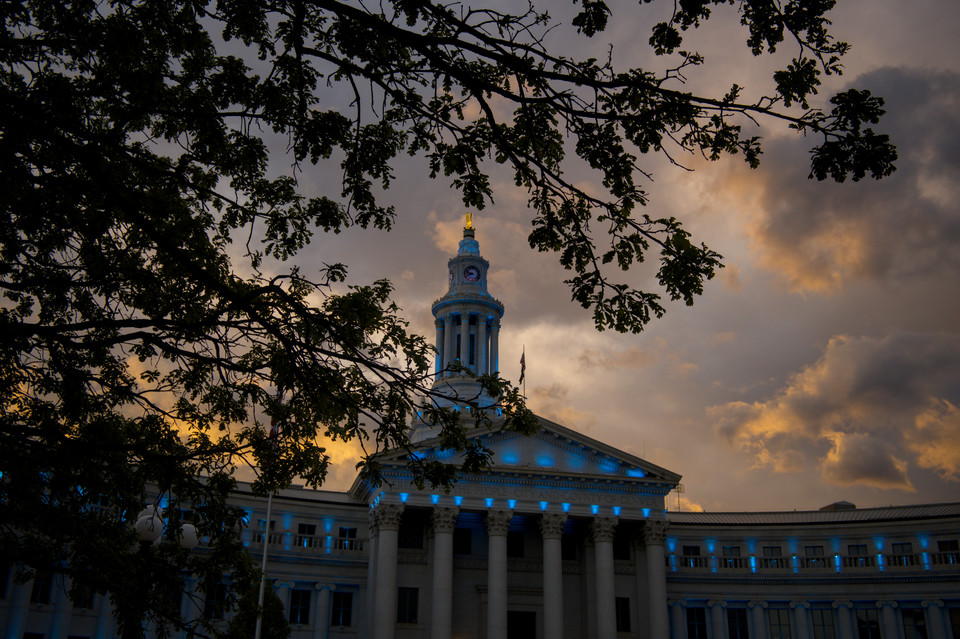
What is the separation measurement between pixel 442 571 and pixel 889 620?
3086cm

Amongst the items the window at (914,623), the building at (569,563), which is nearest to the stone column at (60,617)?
the building at (569,563)

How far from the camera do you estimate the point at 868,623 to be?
5578 centimetres

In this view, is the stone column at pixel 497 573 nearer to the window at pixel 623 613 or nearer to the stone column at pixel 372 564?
the stone column at pixel 372 564

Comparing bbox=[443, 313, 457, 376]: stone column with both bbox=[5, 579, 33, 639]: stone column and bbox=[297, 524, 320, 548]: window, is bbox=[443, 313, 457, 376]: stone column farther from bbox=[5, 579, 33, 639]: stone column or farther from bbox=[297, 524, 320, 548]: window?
bbox=[5, 579, 33, 639]: stone column

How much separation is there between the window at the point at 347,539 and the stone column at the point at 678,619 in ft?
75.2

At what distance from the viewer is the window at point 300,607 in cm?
5409

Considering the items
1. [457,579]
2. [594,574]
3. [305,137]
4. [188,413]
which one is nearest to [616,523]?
[594,574]

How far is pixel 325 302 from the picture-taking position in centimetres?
1370

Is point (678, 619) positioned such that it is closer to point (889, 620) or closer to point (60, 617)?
point (889, 620)

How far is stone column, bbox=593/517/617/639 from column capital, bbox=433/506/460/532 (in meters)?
9.26

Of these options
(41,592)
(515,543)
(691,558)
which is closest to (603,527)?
(515,543)

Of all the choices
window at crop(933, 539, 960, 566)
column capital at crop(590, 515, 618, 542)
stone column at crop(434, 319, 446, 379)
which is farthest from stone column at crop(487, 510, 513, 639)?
window at crop(933, 539, 960, 566)

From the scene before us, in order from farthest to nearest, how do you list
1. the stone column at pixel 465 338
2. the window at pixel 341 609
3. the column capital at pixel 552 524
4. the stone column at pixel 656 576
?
the stone column at pixel 465 338 < the window at pixel 341 609 < the column capital at pixel 552 524 < the stone column at pixel 656 576

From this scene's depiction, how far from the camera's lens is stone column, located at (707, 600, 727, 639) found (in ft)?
189
